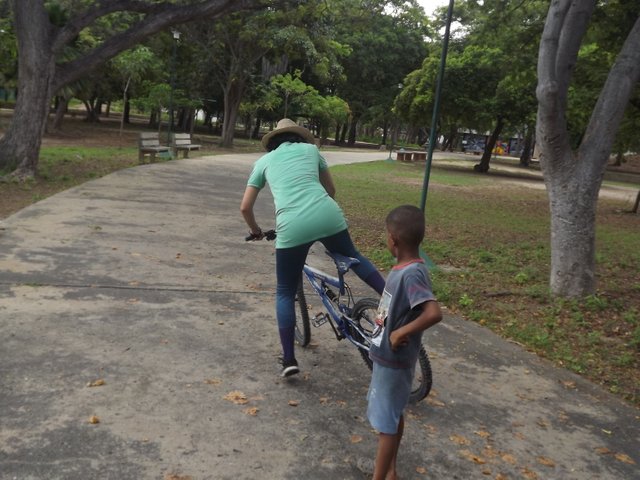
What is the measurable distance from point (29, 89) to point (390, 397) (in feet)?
38.5

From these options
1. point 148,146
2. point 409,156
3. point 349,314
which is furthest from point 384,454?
point 409,156

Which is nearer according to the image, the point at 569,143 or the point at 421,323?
the point at 421,323

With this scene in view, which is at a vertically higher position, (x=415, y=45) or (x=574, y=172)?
(x=415, y=45)

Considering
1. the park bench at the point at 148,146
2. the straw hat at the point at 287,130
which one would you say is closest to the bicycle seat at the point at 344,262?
the straw hat at the point at 287,130

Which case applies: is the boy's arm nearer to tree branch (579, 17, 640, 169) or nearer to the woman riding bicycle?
the woman riding bicycle

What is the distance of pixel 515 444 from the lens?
357 cm

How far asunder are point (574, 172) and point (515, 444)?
382 centimetres

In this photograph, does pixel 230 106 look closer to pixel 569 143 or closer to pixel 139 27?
pixel 139 27

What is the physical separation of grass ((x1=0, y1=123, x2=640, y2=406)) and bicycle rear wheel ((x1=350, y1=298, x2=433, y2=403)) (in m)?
1.68

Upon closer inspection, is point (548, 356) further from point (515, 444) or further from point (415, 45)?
point (415, 45)

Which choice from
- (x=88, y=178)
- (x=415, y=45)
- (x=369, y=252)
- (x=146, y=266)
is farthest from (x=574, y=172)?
(x=415, y=45)

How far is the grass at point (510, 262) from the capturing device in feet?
17.9

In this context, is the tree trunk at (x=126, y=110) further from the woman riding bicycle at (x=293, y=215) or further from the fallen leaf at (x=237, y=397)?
the fallen leaf at (x=237, y=397)

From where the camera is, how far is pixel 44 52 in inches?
480
